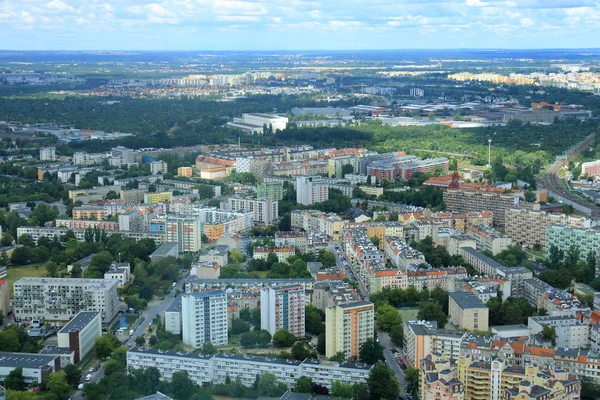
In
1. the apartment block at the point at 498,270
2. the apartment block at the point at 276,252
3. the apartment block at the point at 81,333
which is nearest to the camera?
the apartment block at the point at 81,333

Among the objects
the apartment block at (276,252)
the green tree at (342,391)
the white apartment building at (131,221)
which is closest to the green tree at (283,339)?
the green tree at (342,391)

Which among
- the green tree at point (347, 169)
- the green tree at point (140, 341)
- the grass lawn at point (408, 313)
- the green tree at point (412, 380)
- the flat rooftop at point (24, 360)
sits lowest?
the grass lawn at point (408, 313)

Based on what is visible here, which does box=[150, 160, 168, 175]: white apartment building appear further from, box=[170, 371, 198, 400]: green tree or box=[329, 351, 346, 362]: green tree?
box=[170, 371, 198, 400]: green tree

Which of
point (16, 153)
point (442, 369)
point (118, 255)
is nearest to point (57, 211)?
point (118, 255)

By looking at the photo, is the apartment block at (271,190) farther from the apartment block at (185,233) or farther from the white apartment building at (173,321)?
the white apartment building at (173,321)

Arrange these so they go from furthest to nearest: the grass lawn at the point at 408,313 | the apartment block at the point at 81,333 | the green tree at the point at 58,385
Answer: the grass lawn at the point at 408,313, the apartment block at the point at 81,333, the green tree at the point at 58,385

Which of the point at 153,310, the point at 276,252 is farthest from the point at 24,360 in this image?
the point at 276,252

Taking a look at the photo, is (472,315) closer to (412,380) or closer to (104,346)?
(412,380)
